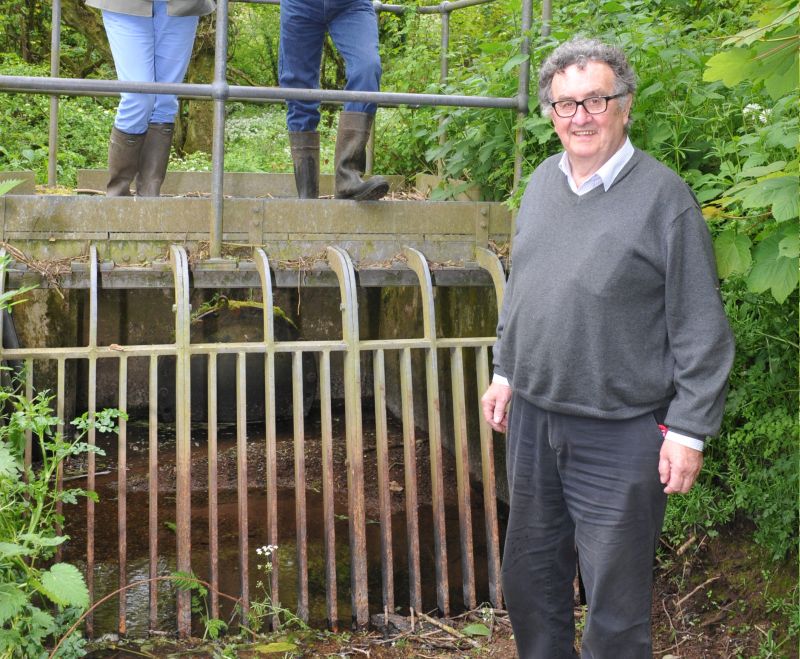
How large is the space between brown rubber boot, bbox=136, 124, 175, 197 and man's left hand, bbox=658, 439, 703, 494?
9.91 feet

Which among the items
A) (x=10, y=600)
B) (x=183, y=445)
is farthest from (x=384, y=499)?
(x=10, y=600)

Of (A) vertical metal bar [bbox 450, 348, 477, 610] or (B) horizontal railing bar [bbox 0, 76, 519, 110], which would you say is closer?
(B) horizontal railing bar [bbox 0, 76, 519, 110]

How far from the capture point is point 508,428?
295cm

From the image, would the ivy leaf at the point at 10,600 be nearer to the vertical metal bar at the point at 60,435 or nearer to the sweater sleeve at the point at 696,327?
the vertical metal bar at the point at 60,435

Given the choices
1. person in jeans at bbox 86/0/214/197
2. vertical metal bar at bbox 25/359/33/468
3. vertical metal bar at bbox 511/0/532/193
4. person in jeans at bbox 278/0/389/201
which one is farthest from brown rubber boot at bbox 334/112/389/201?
vertical metal bar at bbox 25/359/33/468

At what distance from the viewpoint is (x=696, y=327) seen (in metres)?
2.42

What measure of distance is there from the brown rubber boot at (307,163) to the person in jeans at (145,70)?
2.05ft

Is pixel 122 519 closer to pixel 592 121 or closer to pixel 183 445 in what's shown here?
pixel 183 445

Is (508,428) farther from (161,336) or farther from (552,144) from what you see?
(161,336)

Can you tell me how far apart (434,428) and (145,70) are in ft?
7.08

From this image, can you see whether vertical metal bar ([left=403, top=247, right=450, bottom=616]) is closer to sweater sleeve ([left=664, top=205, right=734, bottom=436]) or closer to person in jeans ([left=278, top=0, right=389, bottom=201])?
person in jeans ([left=278, top=0, right=389, bottom=201])

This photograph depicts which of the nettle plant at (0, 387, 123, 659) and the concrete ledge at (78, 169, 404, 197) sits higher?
the concrete ledge at (78, 169, 404, 197)

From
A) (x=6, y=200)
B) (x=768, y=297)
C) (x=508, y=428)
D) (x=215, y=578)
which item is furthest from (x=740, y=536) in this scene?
(x=6, y=200)

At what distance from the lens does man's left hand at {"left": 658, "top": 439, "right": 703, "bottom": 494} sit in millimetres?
2428
